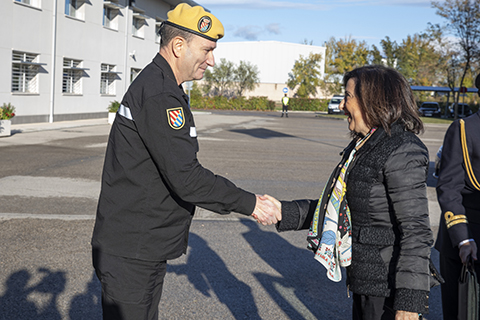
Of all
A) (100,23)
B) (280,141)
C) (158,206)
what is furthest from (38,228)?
(100,23)

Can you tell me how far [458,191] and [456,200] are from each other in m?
0.06

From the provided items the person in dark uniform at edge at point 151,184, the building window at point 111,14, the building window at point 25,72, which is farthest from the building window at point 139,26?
the person in dark uniform at edge at point 151,184

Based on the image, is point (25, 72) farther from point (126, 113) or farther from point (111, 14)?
point (126, 113)

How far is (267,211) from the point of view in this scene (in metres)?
2.88

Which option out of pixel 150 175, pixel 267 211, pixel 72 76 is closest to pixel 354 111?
pixel 267 211

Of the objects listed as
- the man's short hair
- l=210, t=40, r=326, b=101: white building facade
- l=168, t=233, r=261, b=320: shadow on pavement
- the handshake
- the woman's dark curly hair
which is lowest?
l=168, t=233, r=261, b=320: shadow on pavement

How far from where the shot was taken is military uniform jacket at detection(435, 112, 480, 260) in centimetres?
295

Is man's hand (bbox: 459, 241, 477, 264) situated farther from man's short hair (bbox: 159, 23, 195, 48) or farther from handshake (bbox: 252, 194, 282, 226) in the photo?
man's short hair (bbox: 159, 23, 195, 48)

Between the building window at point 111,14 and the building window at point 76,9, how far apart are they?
287 cm

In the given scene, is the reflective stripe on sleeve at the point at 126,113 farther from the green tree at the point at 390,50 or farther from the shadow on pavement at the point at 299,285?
the green tree at the point at 390,50

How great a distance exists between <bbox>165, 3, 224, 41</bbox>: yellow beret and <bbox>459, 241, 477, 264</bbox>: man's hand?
184 centimetres

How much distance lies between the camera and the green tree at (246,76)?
7139 centimetres

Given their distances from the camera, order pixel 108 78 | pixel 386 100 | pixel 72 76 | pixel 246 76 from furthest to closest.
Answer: pixel 246 76
pixel 108 78
pixel 72 76
pixel 386 100

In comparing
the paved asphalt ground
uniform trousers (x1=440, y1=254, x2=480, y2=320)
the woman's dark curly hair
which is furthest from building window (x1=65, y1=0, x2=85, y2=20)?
uniform trousers (x1=440, y1=254, x2=480, y2=320)
